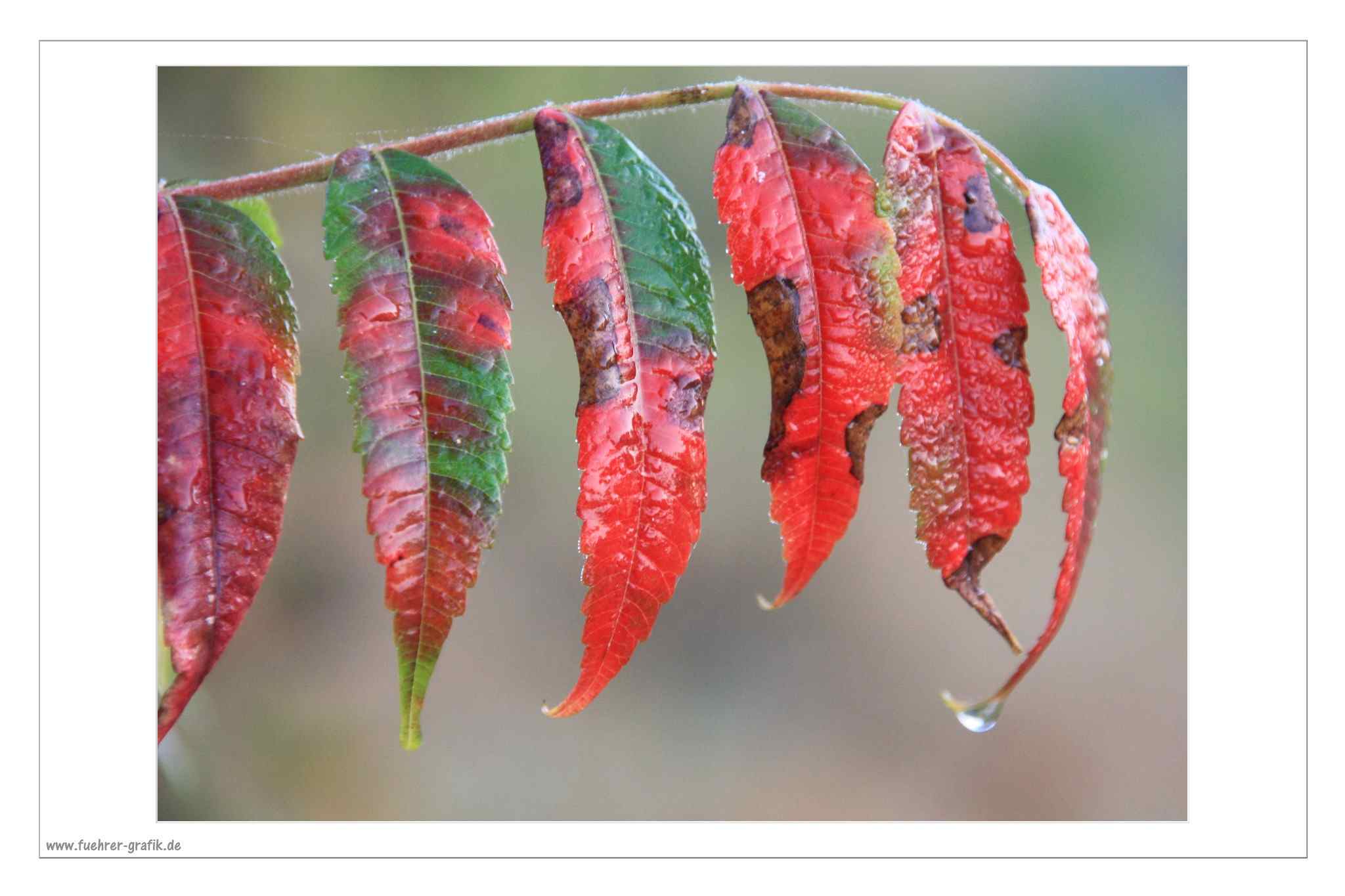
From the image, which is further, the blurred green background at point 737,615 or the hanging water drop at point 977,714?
the blurred green background at point 737,615

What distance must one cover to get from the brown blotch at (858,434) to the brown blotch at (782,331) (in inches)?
1.3

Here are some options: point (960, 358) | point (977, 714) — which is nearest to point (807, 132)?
→ point (960, 358)

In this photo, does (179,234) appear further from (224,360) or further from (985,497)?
(985,497)

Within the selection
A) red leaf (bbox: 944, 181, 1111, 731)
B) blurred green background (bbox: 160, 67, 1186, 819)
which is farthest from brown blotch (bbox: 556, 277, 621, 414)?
blurred green background (bbox: 160, 67, 1186, 819)

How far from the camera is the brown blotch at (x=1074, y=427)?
0.44 m

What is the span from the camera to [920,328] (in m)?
0.45

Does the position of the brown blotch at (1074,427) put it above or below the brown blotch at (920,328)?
below

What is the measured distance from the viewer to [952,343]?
0.45 metres

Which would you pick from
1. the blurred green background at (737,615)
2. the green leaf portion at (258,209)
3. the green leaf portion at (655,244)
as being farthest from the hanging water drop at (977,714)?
the blurred green background at (737,615)

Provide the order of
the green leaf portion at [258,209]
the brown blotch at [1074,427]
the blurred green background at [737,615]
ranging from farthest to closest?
the blurred green background at [737,615] < the green leaf portion at [258,209] < the brown blotch at [1074,427]

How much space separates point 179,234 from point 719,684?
0.98 meters

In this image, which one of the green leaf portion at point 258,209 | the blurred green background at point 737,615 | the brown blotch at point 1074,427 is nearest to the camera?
the brown blotch at point 1074,427

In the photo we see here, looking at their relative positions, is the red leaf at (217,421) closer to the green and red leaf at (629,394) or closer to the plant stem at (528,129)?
the plant stem at (528,129)
